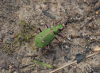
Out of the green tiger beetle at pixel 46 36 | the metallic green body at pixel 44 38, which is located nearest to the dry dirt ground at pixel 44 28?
the green tiger beetle at pixel 46 36

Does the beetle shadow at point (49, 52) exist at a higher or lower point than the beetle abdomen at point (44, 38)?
lower

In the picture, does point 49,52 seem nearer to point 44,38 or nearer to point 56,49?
A: point 56,49

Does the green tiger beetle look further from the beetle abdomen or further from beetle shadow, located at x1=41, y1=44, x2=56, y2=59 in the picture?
beetle shadow, located at x1=41, y1=44, x2=56, y2=59

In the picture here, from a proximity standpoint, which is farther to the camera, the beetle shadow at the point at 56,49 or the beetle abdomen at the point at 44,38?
the beetle shadow at the point at 56,49

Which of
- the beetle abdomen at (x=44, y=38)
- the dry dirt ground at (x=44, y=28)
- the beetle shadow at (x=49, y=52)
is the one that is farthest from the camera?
the beetle shadow at (x=49, y=52)

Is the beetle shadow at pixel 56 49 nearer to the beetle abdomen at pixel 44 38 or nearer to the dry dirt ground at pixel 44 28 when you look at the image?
the dry dirt ground at pixel 44 28

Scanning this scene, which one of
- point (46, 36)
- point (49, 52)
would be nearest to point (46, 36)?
point (46, 36)

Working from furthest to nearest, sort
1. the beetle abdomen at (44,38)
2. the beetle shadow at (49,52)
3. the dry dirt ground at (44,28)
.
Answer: the beetle shadow at (49,52) → the dry dirt ground at (44,28) → the beetle abdomen at (44,38)

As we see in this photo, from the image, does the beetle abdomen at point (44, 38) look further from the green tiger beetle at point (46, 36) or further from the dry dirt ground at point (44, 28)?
the dry dirt ground at point (44, 28)

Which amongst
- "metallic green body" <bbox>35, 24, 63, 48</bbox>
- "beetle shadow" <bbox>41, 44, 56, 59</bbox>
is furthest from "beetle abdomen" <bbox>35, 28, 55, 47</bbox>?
"beetle shadow" <bbox>41, 44, 56, 59</bbox>
